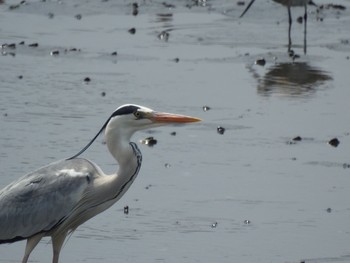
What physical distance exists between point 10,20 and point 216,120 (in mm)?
6109

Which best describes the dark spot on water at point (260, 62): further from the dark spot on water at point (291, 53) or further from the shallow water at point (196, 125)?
the dark spot on water at point (291, 53)

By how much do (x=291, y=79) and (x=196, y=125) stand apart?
2.47m

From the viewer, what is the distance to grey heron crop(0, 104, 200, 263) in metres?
7.67

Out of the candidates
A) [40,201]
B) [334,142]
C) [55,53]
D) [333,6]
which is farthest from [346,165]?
[333,6]

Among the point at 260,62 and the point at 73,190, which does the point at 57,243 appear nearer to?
the point at 73,190

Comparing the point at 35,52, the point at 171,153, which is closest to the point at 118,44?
the point at 35,52

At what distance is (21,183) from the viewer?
7781 mm

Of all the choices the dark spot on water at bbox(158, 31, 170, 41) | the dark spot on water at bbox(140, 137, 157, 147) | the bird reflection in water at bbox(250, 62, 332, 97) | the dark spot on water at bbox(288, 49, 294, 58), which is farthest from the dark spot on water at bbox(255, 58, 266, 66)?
the dark spot on water at bbox(140, 137, 157, 147)

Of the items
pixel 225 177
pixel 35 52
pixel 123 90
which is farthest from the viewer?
pixel 35 52

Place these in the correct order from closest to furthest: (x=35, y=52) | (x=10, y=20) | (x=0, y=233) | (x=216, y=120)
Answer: (x=0, y=233), (x=216, y=120), (x=35, y=52), (x=10, y=20)

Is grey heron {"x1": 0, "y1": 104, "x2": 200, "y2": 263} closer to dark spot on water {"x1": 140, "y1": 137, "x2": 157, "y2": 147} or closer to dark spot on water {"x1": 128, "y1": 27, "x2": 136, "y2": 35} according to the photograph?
dark spot on water {"x1": 140, "y1": 137, "x2": 157, "y2": 147}

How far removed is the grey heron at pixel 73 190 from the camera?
7672 mm

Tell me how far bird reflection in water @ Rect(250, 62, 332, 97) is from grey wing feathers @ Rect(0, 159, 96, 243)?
5.47 metres

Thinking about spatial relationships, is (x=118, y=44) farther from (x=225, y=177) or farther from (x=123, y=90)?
(x=225, y=177)
